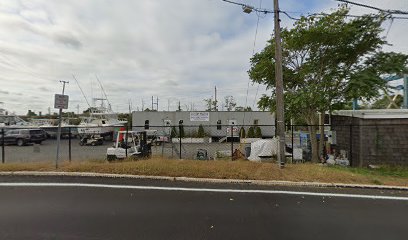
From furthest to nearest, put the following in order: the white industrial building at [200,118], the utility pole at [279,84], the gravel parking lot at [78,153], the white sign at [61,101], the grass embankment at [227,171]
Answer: the white industrial building at [200,118], the gravel parking lot at [78,153], the utility pole at [279,84], the white sign at [61,101], the grass embankment at [227,171]

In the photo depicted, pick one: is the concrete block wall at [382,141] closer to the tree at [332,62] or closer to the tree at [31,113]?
the tree at [332,62]

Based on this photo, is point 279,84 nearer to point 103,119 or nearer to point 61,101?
point 61,101

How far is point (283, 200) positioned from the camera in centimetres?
649

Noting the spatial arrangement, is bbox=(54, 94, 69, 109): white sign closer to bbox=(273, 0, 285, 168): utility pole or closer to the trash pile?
bbox=(273, 0, 285, 168): utility pole

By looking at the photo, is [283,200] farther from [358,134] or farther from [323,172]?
[358,134]

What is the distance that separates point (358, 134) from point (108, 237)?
12.6m

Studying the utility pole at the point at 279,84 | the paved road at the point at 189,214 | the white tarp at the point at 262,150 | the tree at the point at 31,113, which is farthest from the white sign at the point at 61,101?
the tree at the point at 31,113

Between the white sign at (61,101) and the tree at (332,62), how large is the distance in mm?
9445

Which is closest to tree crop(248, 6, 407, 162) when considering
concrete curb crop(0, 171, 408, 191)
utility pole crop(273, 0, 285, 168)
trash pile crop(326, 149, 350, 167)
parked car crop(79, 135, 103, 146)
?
trash pile crop(326, 149, 350, 167)

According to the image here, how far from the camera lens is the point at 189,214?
541 centimetres

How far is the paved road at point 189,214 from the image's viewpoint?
449 cm

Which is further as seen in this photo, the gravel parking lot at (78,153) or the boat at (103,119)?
the boat at (103,119)

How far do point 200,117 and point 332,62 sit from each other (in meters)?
25.0

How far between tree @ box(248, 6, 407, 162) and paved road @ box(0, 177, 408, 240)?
20.5 feet
